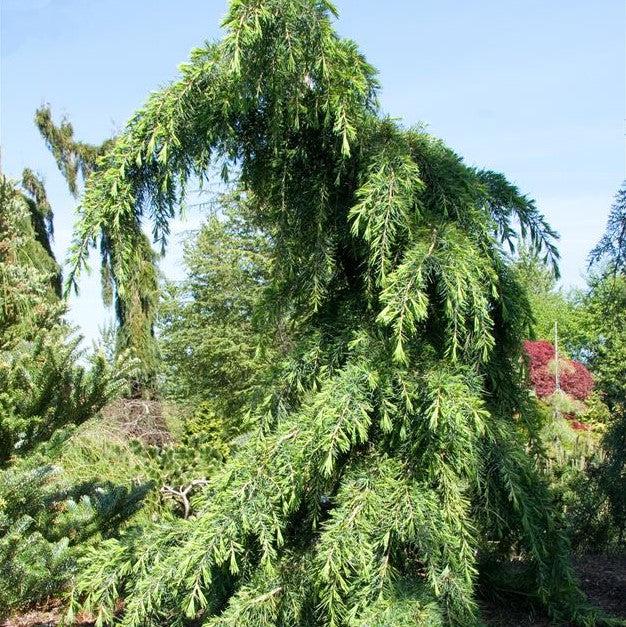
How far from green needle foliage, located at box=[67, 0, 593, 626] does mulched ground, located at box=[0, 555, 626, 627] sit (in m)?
0.47

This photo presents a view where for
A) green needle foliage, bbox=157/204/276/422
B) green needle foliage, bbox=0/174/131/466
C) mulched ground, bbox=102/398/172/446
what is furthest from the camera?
green needle foliage, bbox=157/204/276/422

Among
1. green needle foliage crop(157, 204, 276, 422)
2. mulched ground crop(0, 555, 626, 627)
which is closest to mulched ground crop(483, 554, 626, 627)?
mulched ground crop(0, 555, 626, 627)

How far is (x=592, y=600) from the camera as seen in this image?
14.0 feet

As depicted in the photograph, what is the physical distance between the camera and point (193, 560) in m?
2.69

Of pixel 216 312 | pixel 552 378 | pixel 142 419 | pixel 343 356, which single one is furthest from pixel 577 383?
pixel 343 356

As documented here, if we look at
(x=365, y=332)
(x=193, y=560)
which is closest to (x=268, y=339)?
(x=365, y=332)

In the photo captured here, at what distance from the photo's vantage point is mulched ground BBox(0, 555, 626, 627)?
144 inches

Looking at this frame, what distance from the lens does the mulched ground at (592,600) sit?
367 centimetres

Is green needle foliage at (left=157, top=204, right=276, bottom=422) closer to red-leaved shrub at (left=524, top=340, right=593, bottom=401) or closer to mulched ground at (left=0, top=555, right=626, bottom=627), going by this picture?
red-leaved shrub at (left=524, top=340, right=593, bottom=401)

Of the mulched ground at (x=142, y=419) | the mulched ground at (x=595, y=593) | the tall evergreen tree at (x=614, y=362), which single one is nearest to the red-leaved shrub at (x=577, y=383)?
the mulched ground at (x=142, y=419)

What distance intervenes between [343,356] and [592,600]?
257 centimetres

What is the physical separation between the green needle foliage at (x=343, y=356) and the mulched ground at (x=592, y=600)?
472 millimetres

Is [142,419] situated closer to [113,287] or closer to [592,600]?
[113,287]

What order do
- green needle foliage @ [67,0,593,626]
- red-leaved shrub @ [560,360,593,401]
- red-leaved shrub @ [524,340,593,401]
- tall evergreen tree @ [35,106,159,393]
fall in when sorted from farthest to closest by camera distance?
red-leaved shrub @ [560,360,593,401] < red-leaved shrub @ [524,340,593,401] < tall evergreen tree @ [35,106,159,393] < green needle foliage @ [67,0,593,626]
